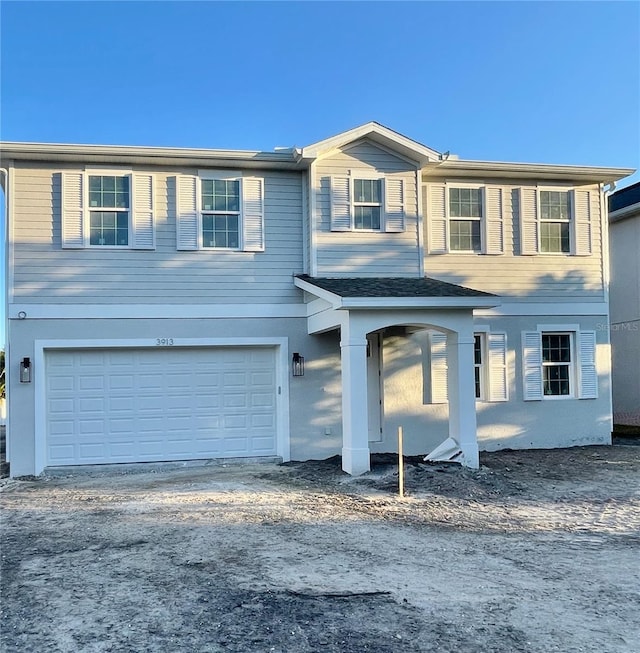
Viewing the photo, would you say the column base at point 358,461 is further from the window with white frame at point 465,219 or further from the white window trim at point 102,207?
the white window trim at point 102,207

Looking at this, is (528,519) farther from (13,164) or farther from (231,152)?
(13,164)

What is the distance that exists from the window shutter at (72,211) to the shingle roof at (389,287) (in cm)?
394

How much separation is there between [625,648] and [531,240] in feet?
33.0

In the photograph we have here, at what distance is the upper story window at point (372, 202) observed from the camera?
1187cm

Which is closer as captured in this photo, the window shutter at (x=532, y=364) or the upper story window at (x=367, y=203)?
the upper story window at (x=367, y=203)

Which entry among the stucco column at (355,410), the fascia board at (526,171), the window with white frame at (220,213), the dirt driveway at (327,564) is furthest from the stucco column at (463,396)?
the window with white frame at (220,213)

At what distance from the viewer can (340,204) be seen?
38.8 feet

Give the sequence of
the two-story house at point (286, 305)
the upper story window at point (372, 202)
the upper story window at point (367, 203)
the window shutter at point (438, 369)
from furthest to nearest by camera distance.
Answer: the window shutter at point (438, 369) → the upper story window at point (367, 203) → the upper story window at point (372, 202) → the two-story house at point (286, 305)

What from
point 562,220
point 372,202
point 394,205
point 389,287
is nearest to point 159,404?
point 389,287

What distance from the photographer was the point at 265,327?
465 inches

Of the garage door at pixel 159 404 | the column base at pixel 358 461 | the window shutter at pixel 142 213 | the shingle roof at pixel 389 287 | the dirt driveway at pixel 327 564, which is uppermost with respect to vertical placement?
the window shutter at pixel 142 213

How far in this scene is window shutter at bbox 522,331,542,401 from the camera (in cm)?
1284

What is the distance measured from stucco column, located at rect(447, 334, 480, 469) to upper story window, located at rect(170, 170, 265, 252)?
13.0 feet

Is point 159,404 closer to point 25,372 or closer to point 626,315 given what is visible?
point 25,372
